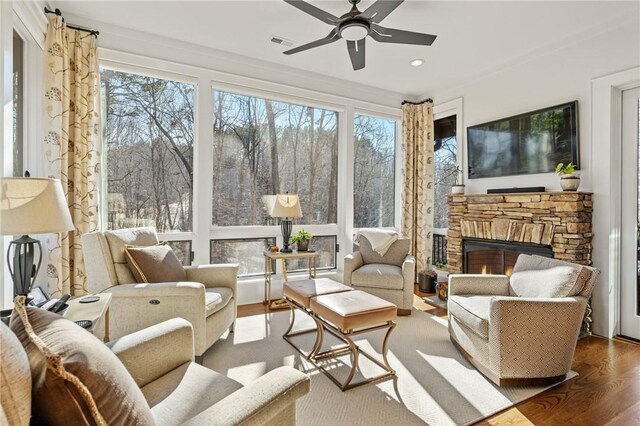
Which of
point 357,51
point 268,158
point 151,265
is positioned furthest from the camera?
point 268,158

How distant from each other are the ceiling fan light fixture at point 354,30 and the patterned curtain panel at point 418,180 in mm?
2466

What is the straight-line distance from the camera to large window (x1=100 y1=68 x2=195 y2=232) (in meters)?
3.33

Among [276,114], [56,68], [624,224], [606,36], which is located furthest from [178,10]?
[624,224]

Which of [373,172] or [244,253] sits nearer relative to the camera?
[244,253]

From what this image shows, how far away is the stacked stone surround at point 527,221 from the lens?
3.06 metres

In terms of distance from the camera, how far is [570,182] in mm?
3074

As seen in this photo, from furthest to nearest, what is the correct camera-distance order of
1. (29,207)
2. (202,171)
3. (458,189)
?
1. (458,189)
2. (202,171)
3. (29,207)

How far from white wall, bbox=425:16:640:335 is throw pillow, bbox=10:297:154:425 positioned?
3767 mm

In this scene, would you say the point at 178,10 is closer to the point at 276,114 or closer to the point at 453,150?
the point at 276,114

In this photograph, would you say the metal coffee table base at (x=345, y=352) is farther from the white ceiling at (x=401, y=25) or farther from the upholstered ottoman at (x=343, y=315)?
the white ceiling at (x=401, y=25)

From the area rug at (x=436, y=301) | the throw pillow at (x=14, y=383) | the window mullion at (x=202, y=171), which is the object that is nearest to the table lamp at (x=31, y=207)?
the throw pillow at (x=14, y=383)

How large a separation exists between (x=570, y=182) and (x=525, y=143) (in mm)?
754

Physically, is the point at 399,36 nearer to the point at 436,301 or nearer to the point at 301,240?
the point at 301,240

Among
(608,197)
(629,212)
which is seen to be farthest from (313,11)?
(629,212)
